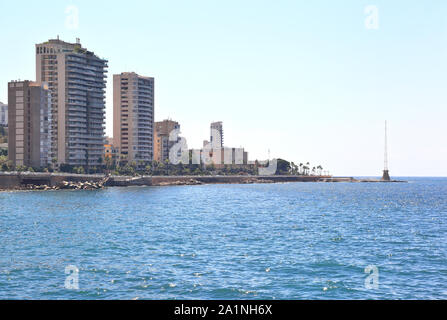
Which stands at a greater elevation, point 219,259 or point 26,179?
point 26,179

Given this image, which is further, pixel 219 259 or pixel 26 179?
pixel 26 179

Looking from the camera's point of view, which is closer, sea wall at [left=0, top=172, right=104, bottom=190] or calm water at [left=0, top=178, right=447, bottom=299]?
calm water at [left=0, top=178, right=447, bottom=299]

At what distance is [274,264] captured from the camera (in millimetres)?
41625

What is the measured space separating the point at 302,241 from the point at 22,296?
35986mm

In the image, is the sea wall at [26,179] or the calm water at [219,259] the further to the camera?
the sea wall at [26,179]

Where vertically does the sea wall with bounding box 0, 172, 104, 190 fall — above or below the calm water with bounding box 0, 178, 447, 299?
above

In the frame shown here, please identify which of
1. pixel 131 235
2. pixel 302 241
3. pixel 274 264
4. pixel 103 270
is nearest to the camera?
pixel 103 270

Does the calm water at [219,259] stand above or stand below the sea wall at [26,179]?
below

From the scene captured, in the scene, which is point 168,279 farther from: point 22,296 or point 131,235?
point 131,235
